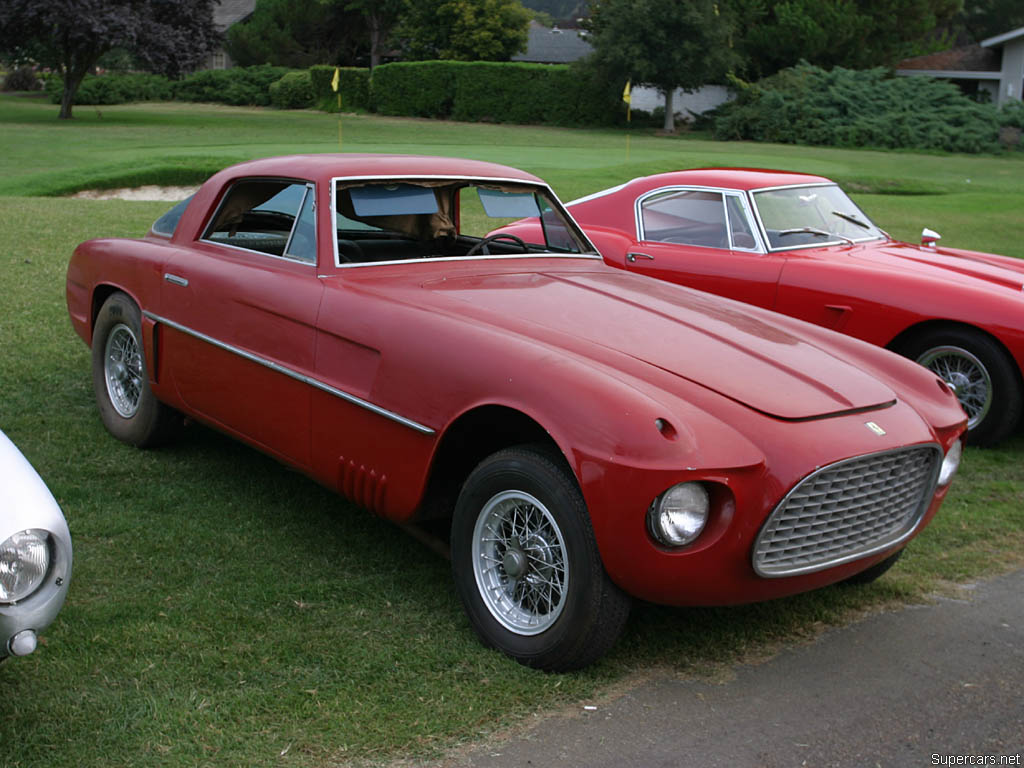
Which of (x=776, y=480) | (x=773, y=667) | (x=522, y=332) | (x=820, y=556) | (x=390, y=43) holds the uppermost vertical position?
(x=390, y=43)

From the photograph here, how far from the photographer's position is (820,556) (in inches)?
130

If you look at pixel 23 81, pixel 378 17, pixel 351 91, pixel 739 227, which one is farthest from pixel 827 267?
pixel 23 81

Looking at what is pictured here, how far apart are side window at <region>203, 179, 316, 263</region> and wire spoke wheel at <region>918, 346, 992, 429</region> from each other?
363cm

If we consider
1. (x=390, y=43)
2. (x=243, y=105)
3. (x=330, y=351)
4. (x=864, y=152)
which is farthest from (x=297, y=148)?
(x=390, y=43)

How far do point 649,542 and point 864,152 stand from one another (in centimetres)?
3368

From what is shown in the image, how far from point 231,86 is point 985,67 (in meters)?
35.6

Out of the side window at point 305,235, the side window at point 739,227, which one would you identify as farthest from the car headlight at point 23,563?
the side window at point 739,227

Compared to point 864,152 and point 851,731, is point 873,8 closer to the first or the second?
point 864,152

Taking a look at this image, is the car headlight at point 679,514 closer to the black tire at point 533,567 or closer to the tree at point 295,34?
the black tire at point 533,567

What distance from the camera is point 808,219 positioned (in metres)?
7.12

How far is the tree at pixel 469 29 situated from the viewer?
5038cm

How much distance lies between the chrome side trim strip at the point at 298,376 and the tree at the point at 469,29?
48.0 m

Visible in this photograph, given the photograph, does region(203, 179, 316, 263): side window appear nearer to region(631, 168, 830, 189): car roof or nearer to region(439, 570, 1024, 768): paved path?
region(439, 570, 1024, 768): paved path

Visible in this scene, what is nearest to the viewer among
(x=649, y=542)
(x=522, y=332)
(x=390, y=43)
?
(x=649, y=542)
